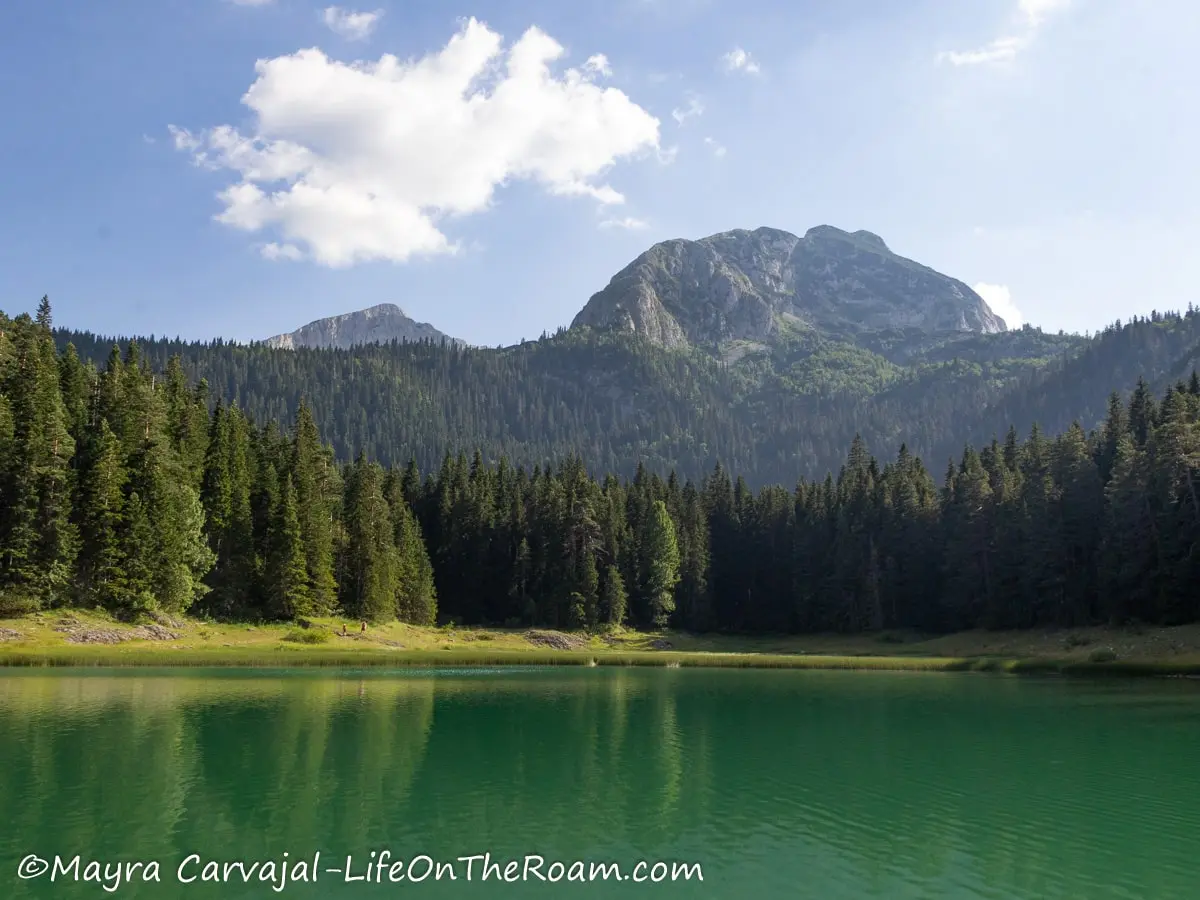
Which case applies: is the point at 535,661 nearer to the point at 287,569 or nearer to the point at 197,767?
the point at 287,569

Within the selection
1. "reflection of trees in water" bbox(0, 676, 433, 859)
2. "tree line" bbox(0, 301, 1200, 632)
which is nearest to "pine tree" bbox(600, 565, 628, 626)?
"tree line" bbox(0, 301, 1200, 632)

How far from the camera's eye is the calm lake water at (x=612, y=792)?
775 inches

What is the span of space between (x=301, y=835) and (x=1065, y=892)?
1735cm

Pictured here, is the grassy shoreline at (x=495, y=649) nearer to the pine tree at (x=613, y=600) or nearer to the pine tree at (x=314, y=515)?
the pine tree at (x=314, y=515)

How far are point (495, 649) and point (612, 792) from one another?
72.9m

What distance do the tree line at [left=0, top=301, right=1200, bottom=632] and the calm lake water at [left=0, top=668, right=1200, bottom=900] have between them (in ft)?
108

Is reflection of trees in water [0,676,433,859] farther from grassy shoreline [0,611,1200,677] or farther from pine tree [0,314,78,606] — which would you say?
pine tree [0,314,78,606]

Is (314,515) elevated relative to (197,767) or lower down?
elevated

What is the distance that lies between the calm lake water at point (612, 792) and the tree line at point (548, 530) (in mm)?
32997

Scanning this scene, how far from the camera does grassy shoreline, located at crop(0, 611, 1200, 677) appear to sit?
67.7 metres

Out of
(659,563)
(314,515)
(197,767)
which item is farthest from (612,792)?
(659,563)

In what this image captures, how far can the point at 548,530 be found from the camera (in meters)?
129

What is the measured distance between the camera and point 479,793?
87.3 ft

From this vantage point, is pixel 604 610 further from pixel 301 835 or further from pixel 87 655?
pixel 301 835
